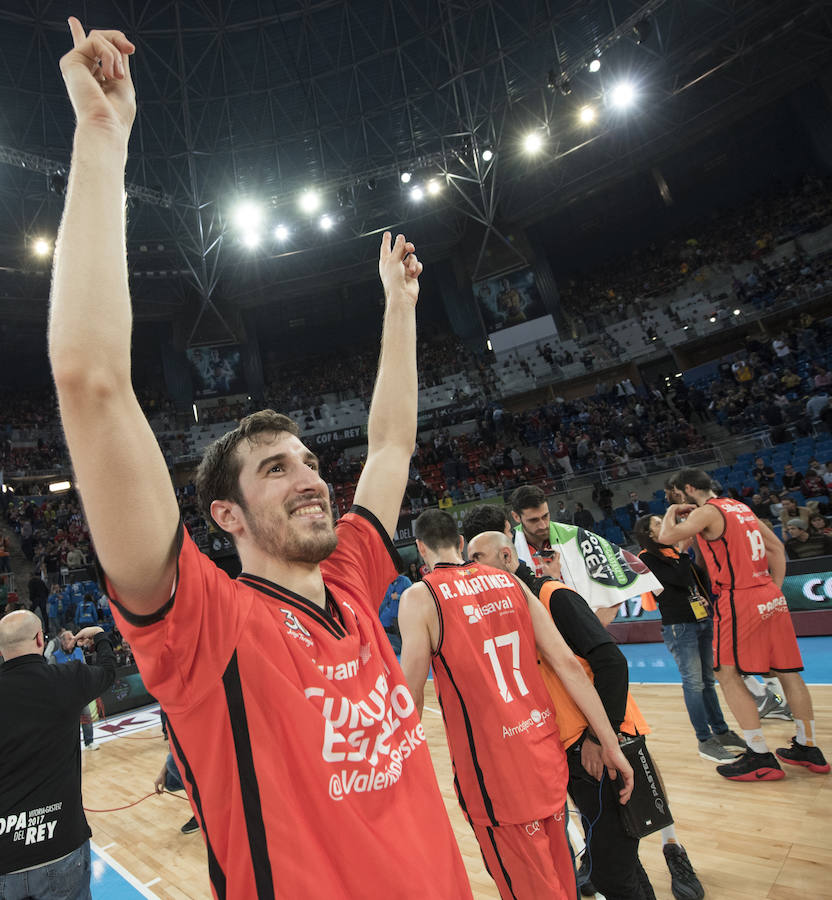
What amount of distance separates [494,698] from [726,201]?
27.8 meters

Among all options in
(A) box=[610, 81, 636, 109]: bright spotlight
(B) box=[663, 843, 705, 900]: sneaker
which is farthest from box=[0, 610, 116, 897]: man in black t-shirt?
(A) box=[610, 81, 636, 109]: bright spotlight

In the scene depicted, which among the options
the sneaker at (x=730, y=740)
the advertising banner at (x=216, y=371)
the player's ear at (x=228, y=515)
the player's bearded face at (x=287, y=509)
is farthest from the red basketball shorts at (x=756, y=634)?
the advertising banner at (x=216, y=371)

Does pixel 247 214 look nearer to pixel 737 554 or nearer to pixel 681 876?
pixel 737 554

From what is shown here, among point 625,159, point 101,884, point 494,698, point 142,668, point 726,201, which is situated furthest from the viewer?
point 726,201

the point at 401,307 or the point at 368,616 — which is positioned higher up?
the point at 401,307

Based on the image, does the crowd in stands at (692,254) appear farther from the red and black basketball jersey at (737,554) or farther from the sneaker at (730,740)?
the sneaker at (730,740)

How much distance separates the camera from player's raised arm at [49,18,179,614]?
2.85 feet

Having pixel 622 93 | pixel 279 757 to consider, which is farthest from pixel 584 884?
pixel 622 93

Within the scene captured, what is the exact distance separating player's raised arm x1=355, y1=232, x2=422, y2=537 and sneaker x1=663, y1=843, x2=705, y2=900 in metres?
2.83

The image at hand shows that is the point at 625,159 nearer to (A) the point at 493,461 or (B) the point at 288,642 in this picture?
(A) the point at 493,461

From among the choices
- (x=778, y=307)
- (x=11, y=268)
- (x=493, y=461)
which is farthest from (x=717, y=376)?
(x=11, y=268)

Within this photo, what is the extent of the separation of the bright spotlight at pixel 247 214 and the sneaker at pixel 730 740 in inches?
682

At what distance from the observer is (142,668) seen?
3.22 ft

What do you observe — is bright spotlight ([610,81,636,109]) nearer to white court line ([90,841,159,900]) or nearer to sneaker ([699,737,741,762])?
sneaker ([699,737,741,762])
